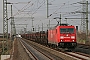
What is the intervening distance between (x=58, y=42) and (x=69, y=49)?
2.17 metres

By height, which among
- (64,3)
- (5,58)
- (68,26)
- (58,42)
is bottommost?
(5,58)

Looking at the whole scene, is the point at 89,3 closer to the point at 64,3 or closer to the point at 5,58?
the point at 64,3

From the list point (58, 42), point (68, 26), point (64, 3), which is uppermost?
point (64, 3)

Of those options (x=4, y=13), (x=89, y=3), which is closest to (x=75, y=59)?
(x=4, y=13)

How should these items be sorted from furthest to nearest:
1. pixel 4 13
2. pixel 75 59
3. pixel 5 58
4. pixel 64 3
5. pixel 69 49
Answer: pixel 64 3
pixel 4 13
pixel 69 49
pixel 5 58
pixel 75 59

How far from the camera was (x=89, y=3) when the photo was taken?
40.3 meters

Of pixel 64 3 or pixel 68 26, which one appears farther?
pixel 64 3

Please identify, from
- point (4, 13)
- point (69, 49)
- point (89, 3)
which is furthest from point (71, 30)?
point (89, 3)

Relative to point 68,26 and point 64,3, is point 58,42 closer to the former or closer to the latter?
point 68,26

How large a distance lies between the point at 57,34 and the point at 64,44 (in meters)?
1.71

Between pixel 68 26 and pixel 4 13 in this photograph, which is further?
pixel 4 13

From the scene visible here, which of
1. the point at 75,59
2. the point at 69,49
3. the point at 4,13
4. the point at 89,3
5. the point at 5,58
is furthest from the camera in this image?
the point at 89,3

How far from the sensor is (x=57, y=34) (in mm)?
28875

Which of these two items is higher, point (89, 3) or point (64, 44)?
point (89, 3)
